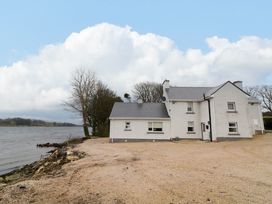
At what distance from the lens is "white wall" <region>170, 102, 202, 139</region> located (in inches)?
1104

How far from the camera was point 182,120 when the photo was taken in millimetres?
28250

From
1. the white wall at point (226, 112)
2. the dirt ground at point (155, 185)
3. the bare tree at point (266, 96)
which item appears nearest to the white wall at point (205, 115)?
the white wall at point (226, 112)

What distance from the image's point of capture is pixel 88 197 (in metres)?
7.36

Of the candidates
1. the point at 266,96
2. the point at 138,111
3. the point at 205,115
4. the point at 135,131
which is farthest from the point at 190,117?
the point at 266,96

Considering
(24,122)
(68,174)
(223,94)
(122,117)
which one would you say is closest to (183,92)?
(223,94)

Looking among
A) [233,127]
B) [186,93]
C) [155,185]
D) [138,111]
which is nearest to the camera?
[155,185]

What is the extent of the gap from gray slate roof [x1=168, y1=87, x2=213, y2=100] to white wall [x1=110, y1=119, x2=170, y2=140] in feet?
12.6

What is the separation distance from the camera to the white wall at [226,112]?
25.5 meters

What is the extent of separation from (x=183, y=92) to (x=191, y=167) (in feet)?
64.5

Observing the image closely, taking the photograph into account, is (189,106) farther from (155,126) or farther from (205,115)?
(155,126)

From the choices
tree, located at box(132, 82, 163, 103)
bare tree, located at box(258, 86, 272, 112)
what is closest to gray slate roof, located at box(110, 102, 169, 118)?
tree, located at box(132, 82, 163, 103)

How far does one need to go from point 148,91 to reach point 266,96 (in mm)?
27725

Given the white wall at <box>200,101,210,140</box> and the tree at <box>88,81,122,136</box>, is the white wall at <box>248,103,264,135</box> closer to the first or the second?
the white wall at <box>200,101,210,140</box>

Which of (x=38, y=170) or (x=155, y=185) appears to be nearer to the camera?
(x=155, y=185)
